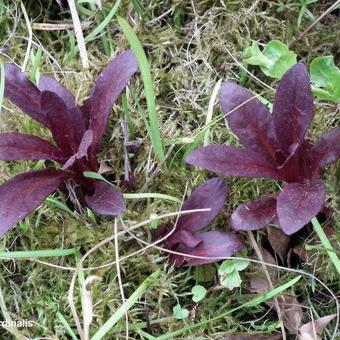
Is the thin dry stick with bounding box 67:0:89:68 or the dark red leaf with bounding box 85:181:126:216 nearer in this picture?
the dark red leaf with bounding box 85:181:126:216

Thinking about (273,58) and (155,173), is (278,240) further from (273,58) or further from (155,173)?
(273,58)

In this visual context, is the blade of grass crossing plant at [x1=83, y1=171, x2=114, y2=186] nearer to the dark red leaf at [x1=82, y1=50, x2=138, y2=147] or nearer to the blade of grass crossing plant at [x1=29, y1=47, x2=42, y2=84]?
the dark red leaf at [x1=82, y1=50, x2=138, y2=147]

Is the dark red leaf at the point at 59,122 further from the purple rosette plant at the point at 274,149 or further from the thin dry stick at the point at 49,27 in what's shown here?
the thin dry stick at the point at 49,27

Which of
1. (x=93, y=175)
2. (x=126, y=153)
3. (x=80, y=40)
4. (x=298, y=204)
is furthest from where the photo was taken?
(x=80, y=40)

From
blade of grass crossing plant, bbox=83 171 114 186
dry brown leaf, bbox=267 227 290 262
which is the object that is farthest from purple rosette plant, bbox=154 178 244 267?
blade of grass crossing plant, bbox=83 171 114 186

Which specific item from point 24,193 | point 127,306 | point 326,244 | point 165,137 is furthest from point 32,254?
point 326,244

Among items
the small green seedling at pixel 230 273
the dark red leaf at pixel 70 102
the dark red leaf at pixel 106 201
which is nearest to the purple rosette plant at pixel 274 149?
the small green seedling at pixel 230 273
